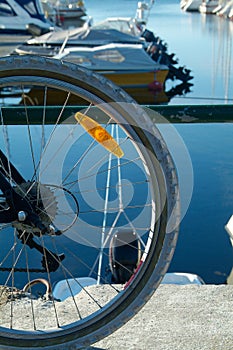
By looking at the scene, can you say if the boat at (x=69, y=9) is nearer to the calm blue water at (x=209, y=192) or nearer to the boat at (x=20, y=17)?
the boat at (x=20, y=17)

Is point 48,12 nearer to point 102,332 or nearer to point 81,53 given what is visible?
point 81,53

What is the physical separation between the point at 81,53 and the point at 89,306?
19.1m

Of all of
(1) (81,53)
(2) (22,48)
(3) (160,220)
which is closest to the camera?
(3) (160,220)

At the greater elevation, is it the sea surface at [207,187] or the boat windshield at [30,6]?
the boat windshield at [30,6]

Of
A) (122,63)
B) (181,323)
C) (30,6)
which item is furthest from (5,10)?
(181,323)

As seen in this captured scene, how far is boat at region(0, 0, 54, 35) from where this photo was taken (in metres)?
28.8

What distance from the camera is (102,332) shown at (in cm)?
197

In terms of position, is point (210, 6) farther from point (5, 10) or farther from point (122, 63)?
point (122, 63)

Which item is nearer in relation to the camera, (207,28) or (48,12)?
(48,12)

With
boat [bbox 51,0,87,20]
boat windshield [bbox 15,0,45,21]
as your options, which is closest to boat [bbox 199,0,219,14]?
boat [bbox 51,0,87,20]

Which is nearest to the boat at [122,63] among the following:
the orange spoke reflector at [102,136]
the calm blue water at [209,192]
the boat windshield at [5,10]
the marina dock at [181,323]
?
the calm blue water at [209,192]

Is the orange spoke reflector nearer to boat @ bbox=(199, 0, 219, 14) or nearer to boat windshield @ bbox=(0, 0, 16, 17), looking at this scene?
boat windshield @ bbox=(0, 0, 16, 17)

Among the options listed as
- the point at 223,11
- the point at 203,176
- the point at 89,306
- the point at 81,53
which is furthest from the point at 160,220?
the point at 223,11

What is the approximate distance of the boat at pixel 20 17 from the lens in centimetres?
2878
